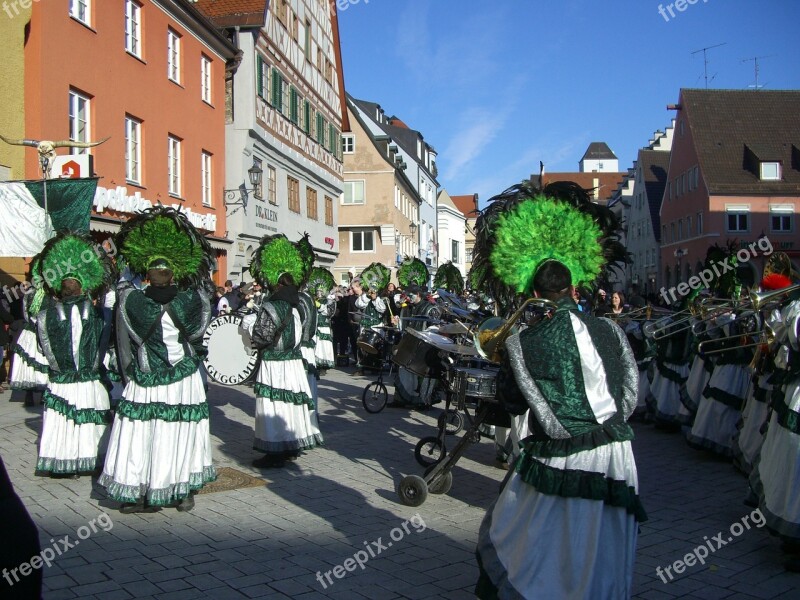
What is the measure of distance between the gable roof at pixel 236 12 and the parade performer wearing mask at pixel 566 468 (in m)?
22.3

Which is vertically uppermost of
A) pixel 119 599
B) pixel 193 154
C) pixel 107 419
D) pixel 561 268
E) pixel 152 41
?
pixel 152 41

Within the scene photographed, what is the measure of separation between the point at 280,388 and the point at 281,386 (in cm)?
2

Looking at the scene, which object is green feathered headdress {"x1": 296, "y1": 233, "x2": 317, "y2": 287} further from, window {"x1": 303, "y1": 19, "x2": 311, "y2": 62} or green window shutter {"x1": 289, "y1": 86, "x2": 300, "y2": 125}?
window {"x1": 303, "y1": 19, "x2": 311, "y2": 62}

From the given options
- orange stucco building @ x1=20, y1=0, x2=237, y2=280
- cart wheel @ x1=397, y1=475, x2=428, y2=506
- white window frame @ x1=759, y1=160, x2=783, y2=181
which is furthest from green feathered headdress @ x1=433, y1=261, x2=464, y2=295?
white window frame @ x1=759, y1=160, x2=783, y2=181

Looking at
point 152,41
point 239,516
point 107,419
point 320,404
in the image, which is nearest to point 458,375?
point 239,516

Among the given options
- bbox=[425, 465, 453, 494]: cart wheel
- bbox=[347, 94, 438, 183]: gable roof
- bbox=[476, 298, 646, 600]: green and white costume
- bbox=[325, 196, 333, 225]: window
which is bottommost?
bbox=[425, 465, 453, 494]: cart wheel

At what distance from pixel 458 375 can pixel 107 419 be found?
13.0 feet

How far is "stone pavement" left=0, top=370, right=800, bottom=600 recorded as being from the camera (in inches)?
187

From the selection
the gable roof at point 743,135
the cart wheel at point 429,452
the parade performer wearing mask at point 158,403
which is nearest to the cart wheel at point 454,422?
the cart wheel at point 429,452

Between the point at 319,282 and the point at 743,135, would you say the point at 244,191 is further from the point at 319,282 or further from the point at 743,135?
the point at 743,135

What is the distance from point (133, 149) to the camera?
1814 cm

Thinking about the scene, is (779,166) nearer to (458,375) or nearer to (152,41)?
(152,41)

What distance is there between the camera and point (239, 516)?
6.22 metres

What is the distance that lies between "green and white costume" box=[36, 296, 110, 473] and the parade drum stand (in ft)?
10.8
